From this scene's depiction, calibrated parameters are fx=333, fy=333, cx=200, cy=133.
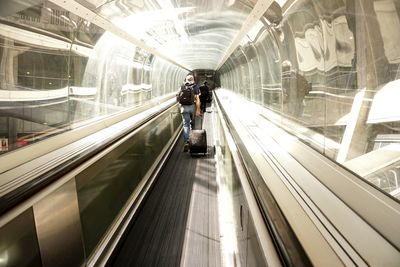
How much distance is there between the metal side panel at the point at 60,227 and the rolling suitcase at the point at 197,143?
5002mm

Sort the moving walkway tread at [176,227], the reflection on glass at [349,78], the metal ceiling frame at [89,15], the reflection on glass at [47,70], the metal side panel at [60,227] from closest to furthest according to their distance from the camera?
1. the reflection on glass at [349,78]
2. the metal side panel at [60,227]
3. the reflection on glass at [47,70]
4. the metal ceiling frame at [89,15]
5. the moving walkway tread at [176,227]

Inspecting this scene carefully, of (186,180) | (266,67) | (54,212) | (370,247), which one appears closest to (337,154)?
(370,247)

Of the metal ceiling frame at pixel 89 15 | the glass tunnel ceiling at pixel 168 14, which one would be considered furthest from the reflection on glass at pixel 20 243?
the glass tunnel ceiling at pixel 168 14

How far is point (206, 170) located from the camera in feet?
22.0

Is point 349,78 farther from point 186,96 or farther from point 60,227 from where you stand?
A: point 186,96

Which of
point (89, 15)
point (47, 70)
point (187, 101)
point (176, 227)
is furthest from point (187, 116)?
point (47, 70)

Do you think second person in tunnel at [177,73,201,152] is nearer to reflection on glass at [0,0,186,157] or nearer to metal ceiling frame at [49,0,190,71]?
reflection on glass at [0,0,186,157]

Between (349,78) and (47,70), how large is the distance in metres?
2.74

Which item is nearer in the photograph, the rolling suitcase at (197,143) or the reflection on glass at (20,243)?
the reflection on glass at (20,243)

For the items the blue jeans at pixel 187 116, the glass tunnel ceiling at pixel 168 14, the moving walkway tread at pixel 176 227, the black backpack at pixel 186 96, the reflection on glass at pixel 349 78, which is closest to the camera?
the reflection on glass at pixel 349 78

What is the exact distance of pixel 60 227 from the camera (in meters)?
2.45

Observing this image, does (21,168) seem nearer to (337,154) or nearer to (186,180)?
(337,154)

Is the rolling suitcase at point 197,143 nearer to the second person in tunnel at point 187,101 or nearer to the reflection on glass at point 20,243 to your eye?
the second person in tunnel at point 187,101

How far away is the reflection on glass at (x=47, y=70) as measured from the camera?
263cm
